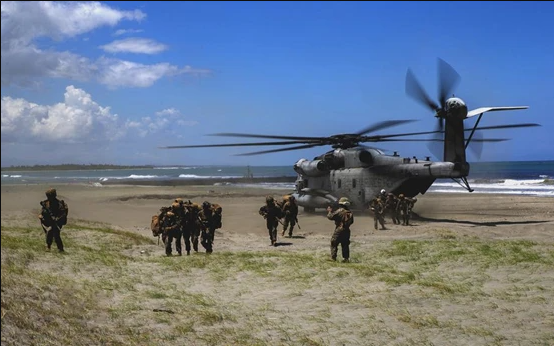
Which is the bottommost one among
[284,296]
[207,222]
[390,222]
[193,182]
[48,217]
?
[284,296]

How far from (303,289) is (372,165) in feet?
39.8

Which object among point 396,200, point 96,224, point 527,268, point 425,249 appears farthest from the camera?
point 96,224

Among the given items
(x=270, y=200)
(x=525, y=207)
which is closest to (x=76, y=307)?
(x=270, y=200)

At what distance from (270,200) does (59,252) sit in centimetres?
616

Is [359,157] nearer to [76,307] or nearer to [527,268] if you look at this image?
[527,268]

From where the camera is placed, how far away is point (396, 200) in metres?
20.2

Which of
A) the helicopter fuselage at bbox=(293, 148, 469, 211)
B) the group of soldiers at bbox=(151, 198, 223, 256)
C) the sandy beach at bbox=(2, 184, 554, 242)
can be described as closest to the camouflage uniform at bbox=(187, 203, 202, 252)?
the group of soldiers at bbox=(151, 198, 223, 256)

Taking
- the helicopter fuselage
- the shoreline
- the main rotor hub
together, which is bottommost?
the shoreline

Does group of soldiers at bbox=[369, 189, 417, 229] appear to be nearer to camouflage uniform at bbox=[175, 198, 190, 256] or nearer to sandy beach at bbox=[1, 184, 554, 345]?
sandy beach at bbox=[1, 184, 554, 345]

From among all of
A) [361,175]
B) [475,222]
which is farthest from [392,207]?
[475,222]

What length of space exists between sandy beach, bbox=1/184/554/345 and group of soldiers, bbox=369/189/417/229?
155 cm

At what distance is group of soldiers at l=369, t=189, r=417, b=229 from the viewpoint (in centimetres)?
1981

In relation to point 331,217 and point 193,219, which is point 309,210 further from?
point 331,217

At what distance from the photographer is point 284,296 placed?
10109mm
